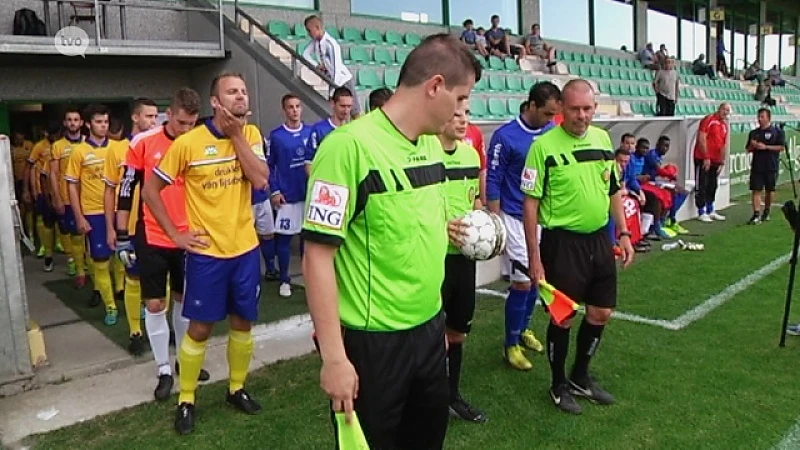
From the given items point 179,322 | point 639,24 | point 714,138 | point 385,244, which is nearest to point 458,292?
point 385,244

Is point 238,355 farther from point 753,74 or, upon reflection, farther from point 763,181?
point 753,74

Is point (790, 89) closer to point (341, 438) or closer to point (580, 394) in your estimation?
point (580, 394)

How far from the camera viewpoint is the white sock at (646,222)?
9883 millimetres

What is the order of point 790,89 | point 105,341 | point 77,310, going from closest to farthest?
point 105,341
point 77,310
point 790,89

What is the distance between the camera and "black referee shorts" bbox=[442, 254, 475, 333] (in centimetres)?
386

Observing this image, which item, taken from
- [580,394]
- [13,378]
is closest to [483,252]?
[580,394]

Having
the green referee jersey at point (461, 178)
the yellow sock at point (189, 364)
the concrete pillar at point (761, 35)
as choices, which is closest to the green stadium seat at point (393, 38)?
the green referee jersey at point (461, 178)

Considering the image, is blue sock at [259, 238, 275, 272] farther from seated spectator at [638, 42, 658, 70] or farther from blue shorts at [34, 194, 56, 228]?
seated spectator at [638, 42, 658, 70]

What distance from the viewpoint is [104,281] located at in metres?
6.18

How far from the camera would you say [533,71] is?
1684cm

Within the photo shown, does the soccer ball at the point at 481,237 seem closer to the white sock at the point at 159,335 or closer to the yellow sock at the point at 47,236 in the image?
the white sock at the point at 159,335

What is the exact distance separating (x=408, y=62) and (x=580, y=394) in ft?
9.50

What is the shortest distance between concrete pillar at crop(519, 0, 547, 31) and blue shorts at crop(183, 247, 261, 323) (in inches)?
676

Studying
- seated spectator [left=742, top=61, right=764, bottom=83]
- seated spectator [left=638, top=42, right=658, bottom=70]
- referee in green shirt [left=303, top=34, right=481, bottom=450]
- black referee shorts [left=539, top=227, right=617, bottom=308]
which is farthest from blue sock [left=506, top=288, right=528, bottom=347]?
seated spectator [left=742, top=61, right=764, bottom=83]
